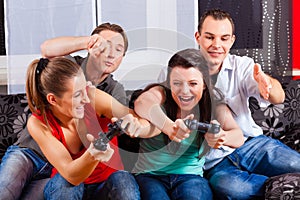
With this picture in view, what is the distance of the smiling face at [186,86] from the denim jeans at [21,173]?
468mm

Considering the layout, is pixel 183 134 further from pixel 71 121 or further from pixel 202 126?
pixel 71 121

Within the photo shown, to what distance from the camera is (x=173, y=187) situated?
159 cm

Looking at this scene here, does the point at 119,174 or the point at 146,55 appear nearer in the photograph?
the point at 119,174

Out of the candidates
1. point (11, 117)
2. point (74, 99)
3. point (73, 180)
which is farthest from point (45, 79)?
point (73, 180)

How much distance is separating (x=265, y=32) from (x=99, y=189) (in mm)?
887

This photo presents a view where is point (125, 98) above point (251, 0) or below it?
below

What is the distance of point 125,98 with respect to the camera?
5.54ft

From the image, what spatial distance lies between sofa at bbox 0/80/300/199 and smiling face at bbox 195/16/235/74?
0.70ft

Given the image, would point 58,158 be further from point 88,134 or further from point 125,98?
point 125,98

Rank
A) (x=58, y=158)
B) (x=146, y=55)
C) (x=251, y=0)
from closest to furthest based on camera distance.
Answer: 1. (x=58, y=158)
2. (x=146, y=55)
3. (x=251, y=0)

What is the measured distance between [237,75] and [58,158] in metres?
0.65

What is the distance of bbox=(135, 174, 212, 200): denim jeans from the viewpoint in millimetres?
1531

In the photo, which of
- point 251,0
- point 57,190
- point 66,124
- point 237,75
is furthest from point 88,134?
point 251,0

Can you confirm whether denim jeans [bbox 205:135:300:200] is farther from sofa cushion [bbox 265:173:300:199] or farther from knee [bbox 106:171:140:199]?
knee [bbox 106:171:140:199]
